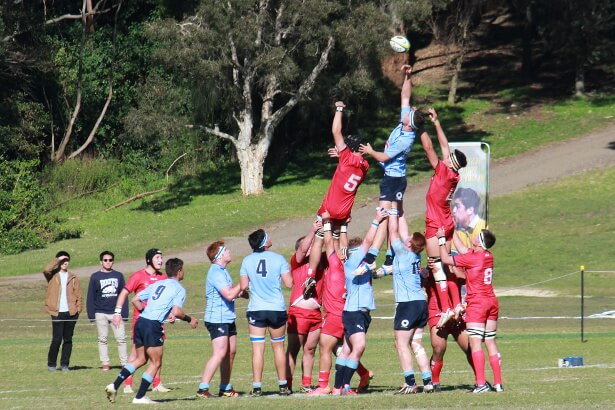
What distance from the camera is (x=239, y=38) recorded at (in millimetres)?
44531

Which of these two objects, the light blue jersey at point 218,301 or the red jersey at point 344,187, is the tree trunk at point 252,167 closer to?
the red jersey at point 344,187

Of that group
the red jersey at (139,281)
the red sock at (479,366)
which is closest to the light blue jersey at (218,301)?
the red jersey at (139,281)

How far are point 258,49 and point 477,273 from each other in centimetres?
3235

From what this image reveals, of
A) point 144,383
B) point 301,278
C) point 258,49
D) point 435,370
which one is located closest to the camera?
point 144,383

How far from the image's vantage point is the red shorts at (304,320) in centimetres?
1571

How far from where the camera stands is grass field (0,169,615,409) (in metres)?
14.7

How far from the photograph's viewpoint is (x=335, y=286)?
50.5ft

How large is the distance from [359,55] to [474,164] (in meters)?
23.0

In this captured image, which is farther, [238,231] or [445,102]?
[445,102]

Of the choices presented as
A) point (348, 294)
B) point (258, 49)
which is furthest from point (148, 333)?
point (258, 49)

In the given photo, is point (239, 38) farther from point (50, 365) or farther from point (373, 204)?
point (50, 365)

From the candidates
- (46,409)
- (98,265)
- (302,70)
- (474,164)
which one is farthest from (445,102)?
(46,409)

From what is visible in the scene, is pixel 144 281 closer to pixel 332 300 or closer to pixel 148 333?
pixel 148 333

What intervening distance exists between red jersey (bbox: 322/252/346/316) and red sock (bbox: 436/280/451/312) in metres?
1.27
